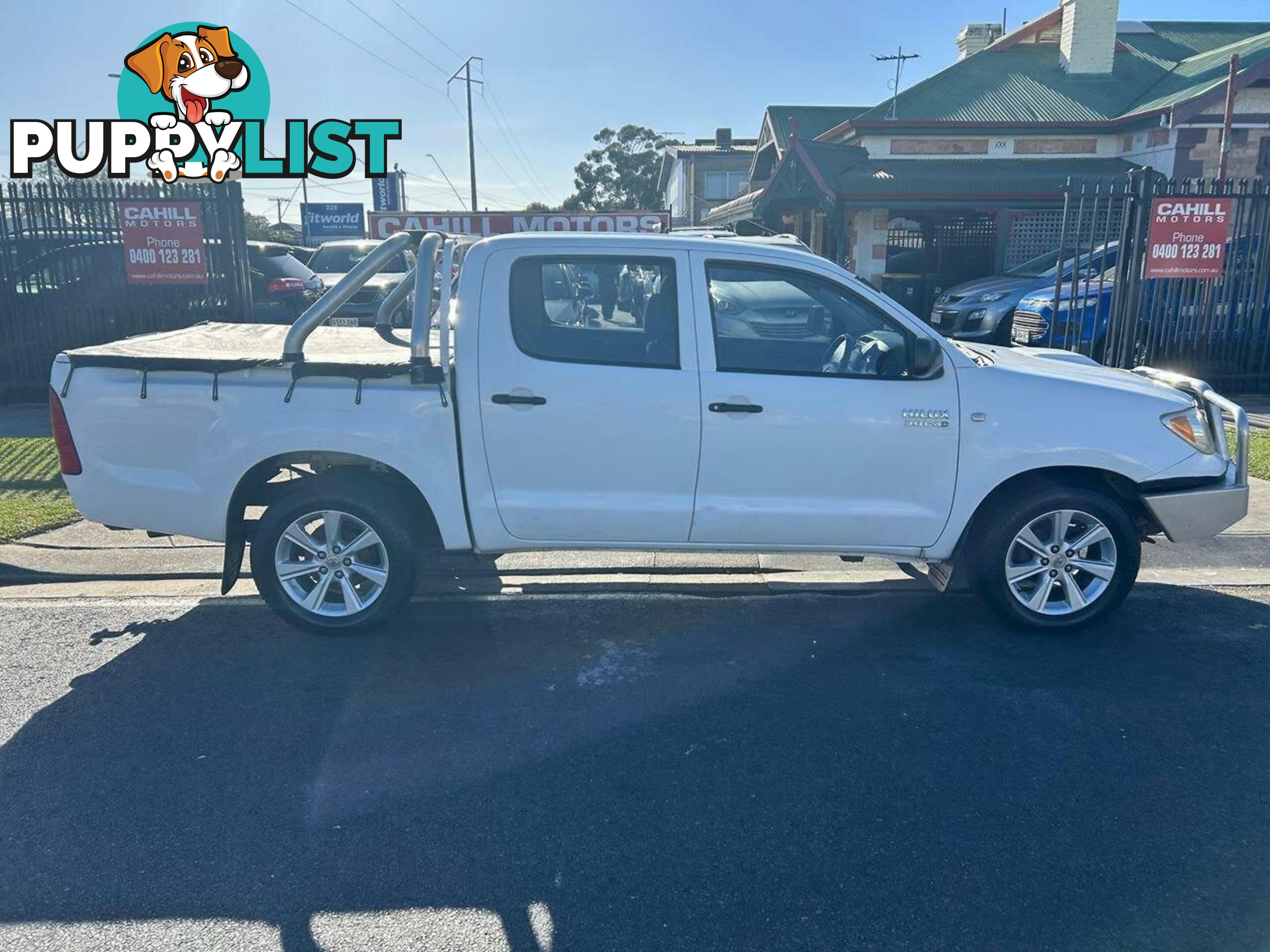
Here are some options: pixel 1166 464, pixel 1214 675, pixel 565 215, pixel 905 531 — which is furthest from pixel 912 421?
pixel 565 215

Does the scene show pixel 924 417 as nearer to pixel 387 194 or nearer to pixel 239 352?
pixel 239 352

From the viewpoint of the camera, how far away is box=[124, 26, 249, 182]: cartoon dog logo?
14.9 metres

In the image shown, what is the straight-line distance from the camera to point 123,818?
3471mm

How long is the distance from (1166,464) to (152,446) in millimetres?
4852

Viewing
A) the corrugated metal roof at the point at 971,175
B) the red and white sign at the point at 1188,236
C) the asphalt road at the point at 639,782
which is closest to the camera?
the asphalt road at the point at 639,782

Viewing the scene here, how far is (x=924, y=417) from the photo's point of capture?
4691 millimetres

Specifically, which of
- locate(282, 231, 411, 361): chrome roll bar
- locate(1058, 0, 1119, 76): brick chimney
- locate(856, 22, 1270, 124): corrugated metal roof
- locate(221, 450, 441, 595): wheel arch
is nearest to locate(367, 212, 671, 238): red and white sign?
locate(856, 22, 1270, 124): corrugated metal roof

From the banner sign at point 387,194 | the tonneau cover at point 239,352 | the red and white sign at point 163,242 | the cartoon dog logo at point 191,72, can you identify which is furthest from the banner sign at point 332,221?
the tonneau cover at point 239,352

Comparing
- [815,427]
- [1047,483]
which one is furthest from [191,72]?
[1047,483]

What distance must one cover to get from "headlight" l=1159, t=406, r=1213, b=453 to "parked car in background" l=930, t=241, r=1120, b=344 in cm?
895

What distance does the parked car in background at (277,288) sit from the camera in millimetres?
15289

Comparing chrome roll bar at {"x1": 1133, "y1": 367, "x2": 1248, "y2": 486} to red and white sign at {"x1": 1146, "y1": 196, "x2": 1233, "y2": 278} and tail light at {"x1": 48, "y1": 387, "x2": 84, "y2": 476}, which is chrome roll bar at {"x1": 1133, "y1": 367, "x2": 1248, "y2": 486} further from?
red and white sign at {"x1": 1146, "y1": 196, "x2": 1233, "y2": 278}

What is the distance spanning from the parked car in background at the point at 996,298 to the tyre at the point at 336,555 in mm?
10396

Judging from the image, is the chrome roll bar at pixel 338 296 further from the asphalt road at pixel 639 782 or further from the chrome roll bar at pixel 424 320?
the asphalt road at pixel 639 782
